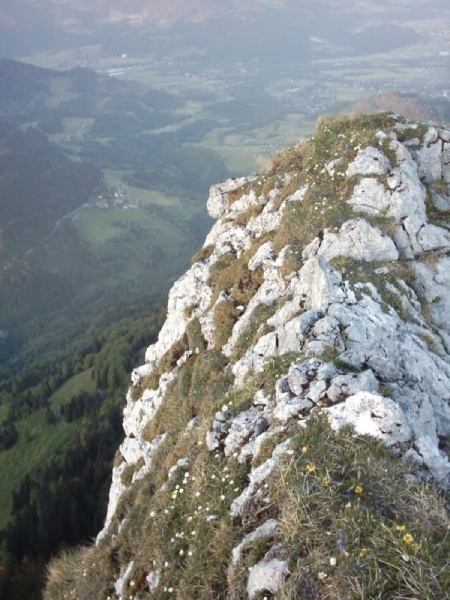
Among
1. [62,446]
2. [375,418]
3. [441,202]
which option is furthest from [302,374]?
[62,446]

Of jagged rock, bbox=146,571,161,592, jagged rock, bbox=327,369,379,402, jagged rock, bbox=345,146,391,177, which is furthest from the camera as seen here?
jagged rock, bbox=345,146,391,177

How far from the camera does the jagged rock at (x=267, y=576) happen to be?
1116 cm

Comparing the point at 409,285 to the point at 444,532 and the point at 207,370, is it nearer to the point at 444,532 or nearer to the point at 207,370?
the point at 207,370

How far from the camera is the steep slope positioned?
11547mm

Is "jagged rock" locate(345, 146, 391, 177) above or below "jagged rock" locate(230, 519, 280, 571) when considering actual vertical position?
above

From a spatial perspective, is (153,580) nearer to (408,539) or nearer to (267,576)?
(267,576)

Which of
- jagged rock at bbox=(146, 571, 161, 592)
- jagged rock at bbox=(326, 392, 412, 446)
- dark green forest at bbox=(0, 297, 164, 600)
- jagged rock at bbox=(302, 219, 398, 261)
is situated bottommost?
dark green forest at bbox=(0, 297, 164, 600)

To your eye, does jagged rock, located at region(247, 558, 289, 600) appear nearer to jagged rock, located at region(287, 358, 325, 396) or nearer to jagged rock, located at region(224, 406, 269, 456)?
jagged rock, located at region(224, 406, 269, 456)

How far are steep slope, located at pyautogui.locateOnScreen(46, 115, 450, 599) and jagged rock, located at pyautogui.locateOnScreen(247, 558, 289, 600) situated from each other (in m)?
0.03

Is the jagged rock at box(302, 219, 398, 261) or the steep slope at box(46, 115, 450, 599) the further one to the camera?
the jagged rock at box(302, 219, 398, 261)

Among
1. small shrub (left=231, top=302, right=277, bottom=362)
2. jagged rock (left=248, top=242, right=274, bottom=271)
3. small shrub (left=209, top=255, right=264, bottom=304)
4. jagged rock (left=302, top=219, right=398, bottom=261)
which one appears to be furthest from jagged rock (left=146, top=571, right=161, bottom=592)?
jagged rock (left=248, top=242, right=274, bottom=271)

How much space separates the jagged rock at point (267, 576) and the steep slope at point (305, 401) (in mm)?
34

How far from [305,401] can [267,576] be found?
17.5 ft

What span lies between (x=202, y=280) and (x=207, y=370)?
8.85m
